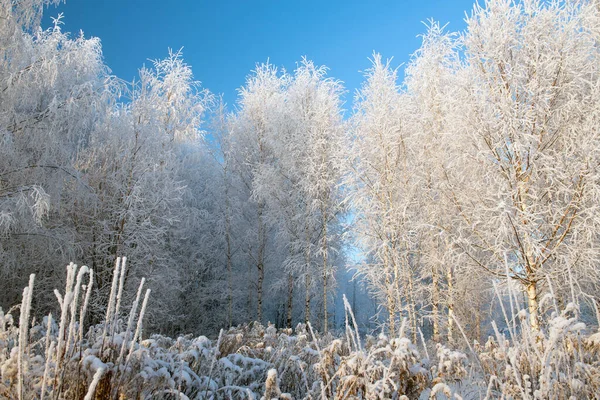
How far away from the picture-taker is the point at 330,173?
40.6ft

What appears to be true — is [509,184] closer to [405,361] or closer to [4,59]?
[405,361]

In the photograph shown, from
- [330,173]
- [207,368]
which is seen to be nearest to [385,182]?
[330,173]

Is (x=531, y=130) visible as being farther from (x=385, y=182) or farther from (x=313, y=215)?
(x=313, y=215)

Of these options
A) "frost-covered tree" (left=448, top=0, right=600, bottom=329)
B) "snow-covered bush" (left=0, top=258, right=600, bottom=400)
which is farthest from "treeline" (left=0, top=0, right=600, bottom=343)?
"snow-covered bush" (left=0, top=258, right=600, bottom=400)

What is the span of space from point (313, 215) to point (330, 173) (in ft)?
5.45

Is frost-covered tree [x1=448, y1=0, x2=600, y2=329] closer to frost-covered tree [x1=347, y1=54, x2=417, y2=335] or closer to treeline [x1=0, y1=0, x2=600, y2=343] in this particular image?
treeline [x1=0, y1=0, x2=600, y2=343]

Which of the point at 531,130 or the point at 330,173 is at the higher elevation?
the point at 330,173

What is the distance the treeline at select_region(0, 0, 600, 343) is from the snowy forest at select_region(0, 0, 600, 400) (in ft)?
0.22

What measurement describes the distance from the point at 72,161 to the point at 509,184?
9889 millimetres

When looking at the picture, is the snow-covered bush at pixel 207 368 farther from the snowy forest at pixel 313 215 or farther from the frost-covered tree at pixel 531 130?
the frost-covered tree at pixel 531 130

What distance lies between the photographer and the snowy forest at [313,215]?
8.04 feet

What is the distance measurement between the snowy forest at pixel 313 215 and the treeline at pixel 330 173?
7 cm

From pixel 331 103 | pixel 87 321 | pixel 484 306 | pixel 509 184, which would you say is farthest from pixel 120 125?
pixel 484 306

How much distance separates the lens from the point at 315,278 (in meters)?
12.5
